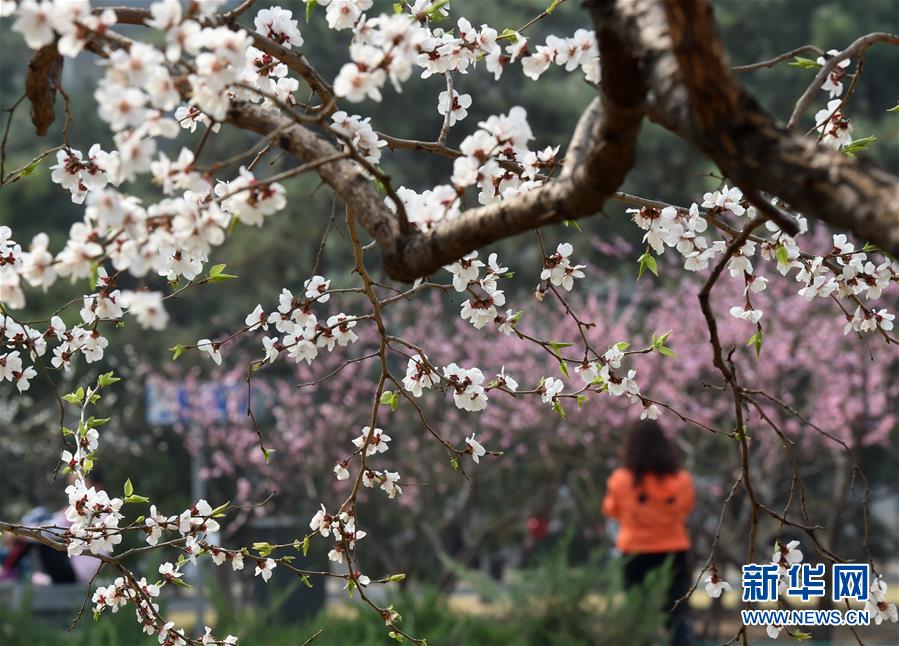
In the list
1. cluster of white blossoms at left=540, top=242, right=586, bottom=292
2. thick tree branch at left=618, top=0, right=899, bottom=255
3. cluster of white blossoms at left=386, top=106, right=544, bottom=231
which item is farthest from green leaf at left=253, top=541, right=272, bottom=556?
thick tree branch at left=618, top=0, right=899, bottom=255

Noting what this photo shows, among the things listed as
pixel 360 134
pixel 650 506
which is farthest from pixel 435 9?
pixel 650 506

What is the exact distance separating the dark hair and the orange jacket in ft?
0.19

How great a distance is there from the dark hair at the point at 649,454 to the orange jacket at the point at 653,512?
0.06 m

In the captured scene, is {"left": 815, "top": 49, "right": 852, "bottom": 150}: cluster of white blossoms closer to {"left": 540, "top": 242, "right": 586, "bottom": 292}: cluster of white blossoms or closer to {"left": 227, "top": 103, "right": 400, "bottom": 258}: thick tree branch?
{"left": 540, "top": 242, "right": 586, "bottom": 292}: cluster of white blossoms

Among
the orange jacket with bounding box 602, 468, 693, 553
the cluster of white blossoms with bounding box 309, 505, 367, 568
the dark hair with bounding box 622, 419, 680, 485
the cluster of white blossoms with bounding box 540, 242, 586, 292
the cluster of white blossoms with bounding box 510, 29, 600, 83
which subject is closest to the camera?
the cluster of white blossoms with bounding box 510, 29, 600, 83

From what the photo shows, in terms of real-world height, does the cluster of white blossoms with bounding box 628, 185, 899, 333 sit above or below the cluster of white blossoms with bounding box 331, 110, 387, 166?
below

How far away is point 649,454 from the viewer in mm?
6047

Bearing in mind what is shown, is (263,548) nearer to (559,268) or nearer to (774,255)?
(559,268)

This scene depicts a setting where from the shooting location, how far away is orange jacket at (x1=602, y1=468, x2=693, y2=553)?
5.89m

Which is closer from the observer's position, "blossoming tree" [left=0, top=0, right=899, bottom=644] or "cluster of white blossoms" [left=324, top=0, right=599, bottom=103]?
"blossoming tree" [left=0, top=0, right=899, bottom=644]

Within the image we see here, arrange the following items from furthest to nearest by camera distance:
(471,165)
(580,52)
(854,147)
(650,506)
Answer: (650,506)
(854,147)
(580,52)
(471,165)

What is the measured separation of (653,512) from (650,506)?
0.04 m

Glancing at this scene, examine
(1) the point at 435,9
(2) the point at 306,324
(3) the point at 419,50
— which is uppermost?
(1) the point at 435,9

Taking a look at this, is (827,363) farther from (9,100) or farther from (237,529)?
(9,100)
